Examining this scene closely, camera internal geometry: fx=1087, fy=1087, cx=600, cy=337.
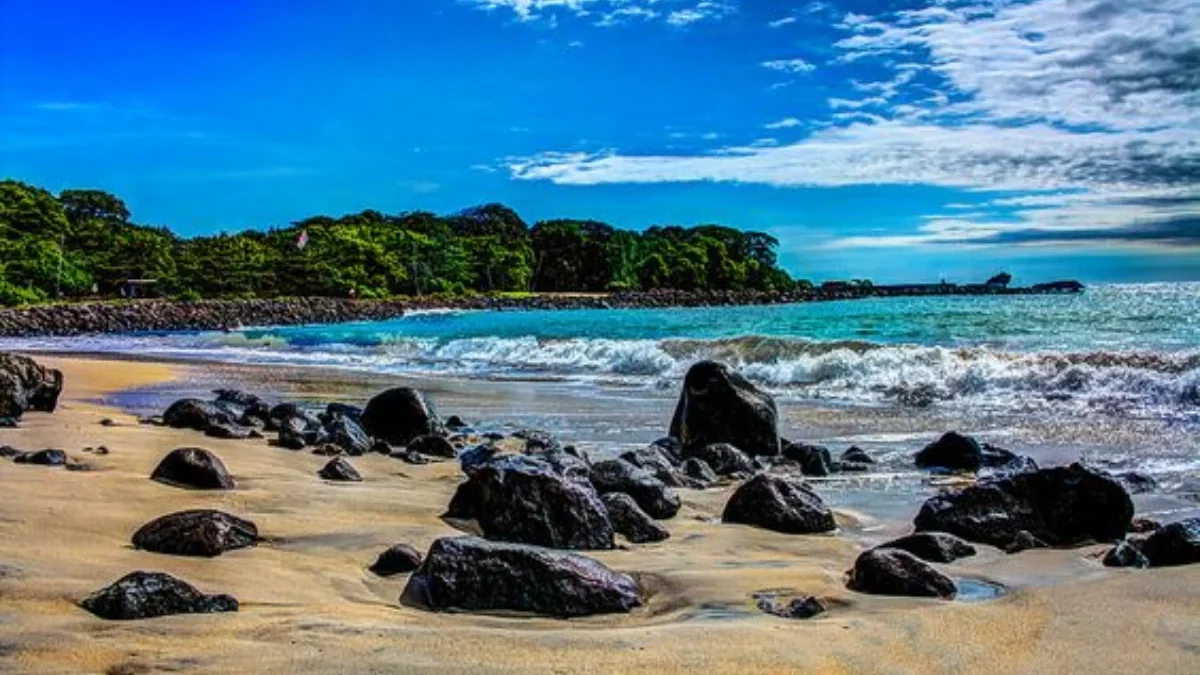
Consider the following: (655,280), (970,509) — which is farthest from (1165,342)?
(655,280)

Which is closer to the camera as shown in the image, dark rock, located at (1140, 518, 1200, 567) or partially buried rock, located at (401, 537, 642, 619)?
partially buried rock, located at (401, 537, 642, 619)

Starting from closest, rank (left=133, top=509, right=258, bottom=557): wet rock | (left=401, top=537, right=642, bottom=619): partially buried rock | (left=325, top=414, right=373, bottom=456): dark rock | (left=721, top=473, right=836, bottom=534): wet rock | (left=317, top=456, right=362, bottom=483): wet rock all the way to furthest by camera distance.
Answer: (left=401, top=537, right=642, bottom=619): partially buried rock
(left=133, top=509, right=258, bottom=557): wet rock
(left=721, top=473, right=836, bottom=534): wet rock
(left=317, top=456, right=362, bottom=483): wet rock
(left=325, top=414, right=373, bottom=456): dark rock

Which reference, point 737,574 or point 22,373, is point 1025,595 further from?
point 22,373

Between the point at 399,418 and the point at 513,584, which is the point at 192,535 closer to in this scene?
the point at 513,584

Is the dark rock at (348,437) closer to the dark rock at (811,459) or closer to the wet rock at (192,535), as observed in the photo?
the dark rock at (811,459)

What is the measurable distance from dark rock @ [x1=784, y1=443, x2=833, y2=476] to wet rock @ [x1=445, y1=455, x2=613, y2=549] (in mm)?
3177

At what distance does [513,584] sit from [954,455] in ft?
17.2

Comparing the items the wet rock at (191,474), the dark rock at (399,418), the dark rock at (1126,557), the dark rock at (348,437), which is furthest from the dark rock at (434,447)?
the dark rock at (1126,557)

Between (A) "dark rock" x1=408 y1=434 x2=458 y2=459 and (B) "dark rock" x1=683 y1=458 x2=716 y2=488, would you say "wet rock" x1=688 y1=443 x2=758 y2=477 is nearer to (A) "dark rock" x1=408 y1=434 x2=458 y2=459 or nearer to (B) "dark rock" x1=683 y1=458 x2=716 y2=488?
(B) "dark rock" x1=683 y1=458 x2=716 y2=488

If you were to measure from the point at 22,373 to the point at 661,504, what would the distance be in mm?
6303

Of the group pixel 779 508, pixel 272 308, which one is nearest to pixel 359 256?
pixel 272 308

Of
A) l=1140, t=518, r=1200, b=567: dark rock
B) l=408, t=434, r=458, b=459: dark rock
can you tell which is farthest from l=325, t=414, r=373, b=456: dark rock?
l=1140, t=518, r=1200, b=567: dark rock

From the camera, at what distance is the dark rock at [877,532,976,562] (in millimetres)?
4840

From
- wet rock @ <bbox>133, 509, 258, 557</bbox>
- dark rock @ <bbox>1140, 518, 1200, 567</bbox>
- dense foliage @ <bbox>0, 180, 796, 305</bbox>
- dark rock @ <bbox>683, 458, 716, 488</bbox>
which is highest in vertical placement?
dense foliage @ <bbox>0, 180, 796, 305</bbox>
